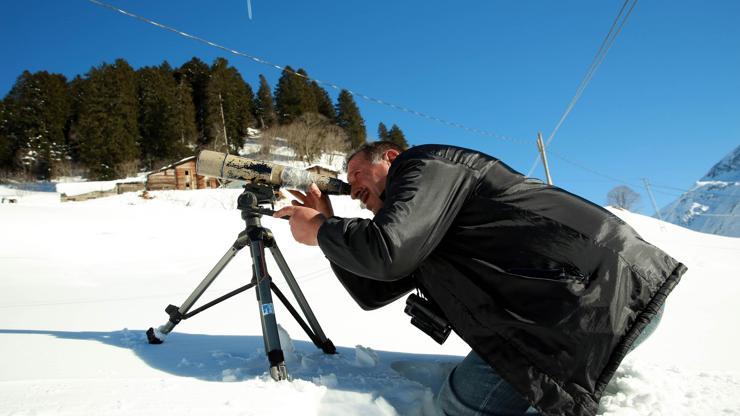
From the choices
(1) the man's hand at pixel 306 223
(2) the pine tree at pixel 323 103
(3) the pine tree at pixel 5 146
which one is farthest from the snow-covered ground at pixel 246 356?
(2) the pine tree at pixel 323 103

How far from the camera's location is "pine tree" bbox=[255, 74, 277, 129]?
48.3m

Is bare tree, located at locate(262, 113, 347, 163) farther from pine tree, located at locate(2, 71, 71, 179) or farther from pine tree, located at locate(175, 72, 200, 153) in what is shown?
pine tree, located at locate(2, 71, 71, 179)

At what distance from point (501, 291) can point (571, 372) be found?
0.31m

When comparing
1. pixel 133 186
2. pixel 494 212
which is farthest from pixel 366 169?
pixel 133 186

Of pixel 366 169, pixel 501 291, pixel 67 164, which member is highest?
pixel 366 169

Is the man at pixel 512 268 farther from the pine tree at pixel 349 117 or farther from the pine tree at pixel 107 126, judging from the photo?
the pine tree at pixel 349 117

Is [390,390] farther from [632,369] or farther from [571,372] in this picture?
[632,369]

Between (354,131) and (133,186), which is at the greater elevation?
(354,131)

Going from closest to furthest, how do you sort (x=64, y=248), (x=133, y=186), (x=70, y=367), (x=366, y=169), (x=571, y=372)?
(x=571, y=372), (x=70, y=367), (x=366, y=169), (x=64, y=248), (x=133, y=186)

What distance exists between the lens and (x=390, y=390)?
5.26 ft

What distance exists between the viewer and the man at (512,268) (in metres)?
1.21

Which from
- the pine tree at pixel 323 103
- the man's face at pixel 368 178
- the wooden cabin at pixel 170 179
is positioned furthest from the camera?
the pine tree at pixel 323 103

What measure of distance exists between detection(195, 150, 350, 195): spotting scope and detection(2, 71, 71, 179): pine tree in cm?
4230

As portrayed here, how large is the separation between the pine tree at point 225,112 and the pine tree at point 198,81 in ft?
5.27
